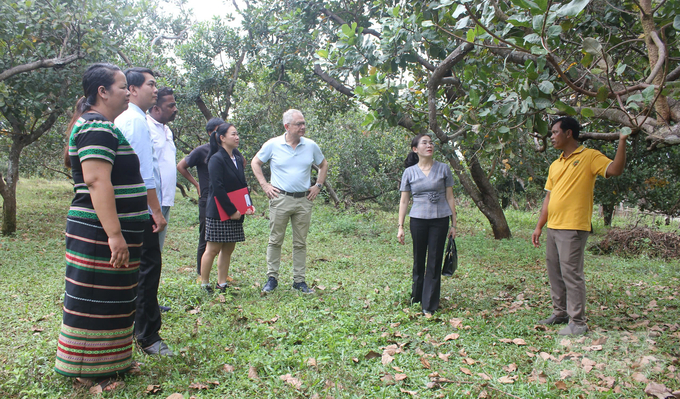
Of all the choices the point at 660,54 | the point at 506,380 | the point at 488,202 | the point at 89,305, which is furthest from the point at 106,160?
the point at 488,202

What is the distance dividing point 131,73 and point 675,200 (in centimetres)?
1380

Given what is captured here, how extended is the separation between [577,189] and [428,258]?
1599mm

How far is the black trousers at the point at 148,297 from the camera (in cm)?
343

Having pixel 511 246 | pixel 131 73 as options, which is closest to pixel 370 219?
pixel 511 246

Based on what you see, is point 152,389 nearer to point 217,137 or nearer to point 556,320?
point 217,137

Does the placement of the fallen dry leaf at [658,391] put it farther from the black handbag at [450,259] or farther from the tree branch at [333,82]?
the tree branch at [333,82]

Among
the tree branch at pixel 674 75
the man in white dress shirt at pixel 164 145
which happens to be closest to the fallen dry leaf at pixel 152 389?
the man in white dress shirt at pixel 164 145

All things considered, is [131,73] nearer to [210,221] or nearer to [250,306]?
[210,221]

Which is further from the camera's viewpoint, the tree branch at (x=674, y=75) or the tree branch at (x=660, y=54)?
the tree branch at (x=674, y=75)

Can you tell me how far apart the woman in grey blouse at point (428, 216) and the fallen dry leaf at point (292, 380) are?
192cm

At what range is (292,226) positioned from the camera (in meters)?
5.33

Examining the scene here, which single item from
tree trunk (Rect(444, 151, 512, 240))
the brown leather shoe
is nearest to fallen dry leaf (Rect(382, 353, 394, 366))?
the brown leather shoe

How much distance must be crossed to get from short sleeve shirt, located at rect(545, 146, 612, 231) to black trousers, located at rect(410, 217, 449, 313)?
111 cm

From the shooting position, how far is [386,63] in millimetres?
4945
